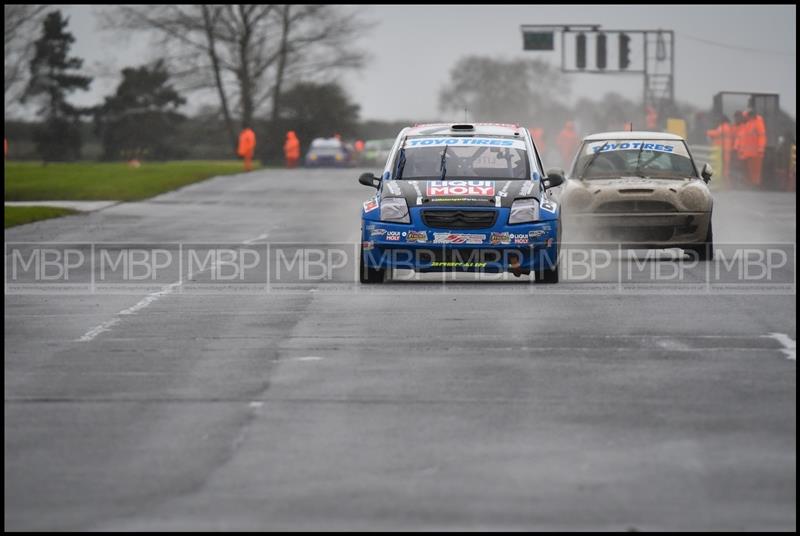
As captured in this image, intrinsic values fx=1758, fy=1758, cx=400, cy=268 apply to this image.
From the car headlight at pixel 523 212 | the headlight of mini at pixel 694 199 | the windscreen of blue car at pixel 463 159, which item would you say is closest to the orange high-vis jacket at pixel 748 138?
the headlight of mini at pixel 694 199

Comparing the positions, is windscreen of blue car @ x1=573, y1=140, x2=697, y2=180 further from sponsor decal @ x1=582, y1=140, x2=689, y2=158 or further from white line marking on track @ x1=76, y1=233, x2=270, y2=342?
white line marking on track @ x1=76, y1=233, x2=270, y2=342

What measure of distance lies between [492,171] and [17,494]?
10734 mm

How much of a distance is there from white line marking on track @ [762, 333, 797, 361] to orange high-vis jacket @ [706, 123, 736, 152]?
33577 mm

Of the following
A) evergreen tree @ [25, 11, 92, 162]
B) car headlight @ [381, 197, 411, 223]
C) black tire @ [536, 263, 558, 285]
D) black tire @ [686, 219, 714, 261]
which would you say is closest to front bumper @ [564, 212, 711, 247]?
black tire @ [686, 219, 714, 261]

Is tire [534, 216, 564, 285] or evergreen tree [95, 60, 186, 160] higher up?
tire [534, 216, 564, 285]

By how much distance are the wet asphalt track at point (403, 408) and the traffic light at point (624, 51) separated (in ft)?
158

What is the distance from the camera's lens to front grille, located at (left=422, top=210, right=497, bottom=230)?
16.9 meters

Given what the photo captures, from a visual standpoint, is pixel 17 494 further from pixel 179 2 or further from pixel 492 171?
pixel 179 2

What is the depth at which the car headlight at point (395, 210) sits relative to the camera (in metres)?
16.9

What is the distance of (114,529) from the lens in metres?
6.95

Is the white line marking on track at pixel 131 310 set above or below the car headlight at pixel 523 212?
below

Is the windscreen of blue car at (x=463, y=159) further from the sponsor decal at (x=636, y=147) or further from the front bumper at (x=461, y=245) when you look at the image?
the sponsor decal at (x=636, y=147)

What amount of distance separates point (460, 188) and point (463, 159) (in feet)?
2.94

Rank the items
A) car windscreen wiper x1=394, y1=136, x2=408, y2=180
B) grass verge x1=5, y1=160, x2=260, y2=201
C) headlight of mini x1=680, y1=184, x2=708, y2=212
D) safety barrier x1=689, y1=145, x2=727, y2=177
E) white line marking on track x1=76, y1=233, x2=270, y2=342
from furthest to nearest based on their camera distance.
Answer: safety barrier x1=689, y1=145, x2=727, y2=177
grass verge x1=5, y1=160, x2=260, y2=201
headlight of mini x1=680, y1=184, x2=708, y2=212
car windscreen wiper x1=394, y1=136, x2=408, y2=180
white line marking on track x1=76, y1=233, x2=270, y2=342
